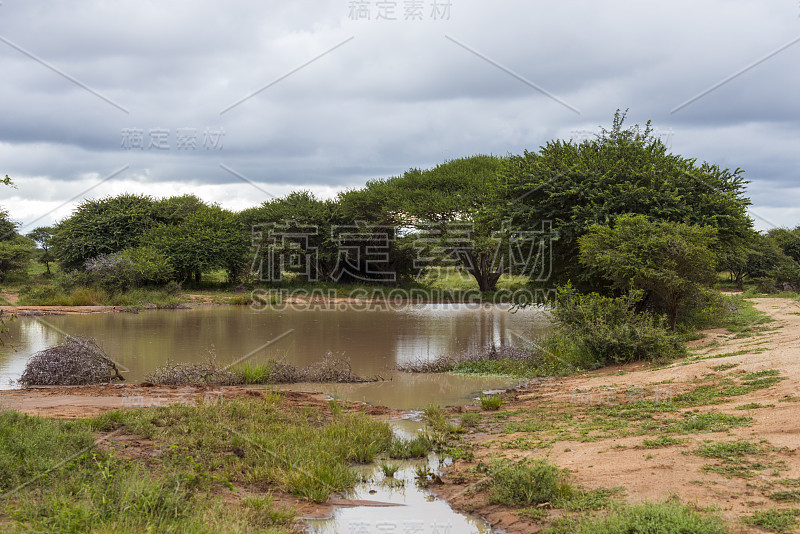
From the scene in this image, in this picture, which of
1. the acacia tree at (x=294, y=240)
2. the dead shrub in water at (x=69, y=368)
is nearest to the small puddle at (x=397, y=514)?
the dead shrub in water at (x=69, y=368)

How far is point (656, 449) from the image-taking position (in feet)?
24.7

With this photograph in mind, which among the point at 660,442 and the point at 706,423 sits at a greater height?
the point at 706,423

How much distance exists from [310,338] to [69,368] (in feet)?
29.2

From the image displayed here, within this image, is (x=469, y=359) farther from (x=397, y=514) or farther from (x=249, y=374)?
(x=397, y=514)

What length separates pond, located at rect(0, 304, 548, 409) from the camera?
14.3 m

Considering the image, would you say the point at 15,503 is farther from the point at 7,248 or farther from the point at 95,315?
the point at 7,248

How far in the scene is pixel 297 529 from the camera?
6152 mm

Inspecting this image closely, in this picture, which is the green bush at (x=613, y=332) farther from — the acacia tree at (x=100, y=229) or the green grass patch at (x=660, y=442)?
the acacia tree at (x=100, y=229)

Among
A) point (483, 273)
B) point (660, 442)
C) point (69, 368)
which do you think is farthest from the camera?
point (483, 273)

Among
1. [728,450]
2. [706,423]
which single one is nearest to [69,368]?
[706,423]

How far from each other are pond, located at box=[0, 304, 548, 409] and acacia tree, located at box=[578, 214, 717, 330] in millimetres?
4629

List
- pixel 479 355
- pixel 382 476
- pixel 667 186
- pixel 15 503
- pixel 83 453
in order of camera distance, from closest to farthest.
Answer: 1. pixel 15 503
2. pixel 83 453
3. pixel 382 476
4. pixel 479 355
5. pixel 667 186

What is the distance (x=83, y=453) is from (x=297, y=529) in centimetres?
276

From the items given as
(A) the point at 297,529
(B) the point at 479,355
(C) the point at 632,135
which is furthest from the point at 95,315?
(A) the point at 297,529
